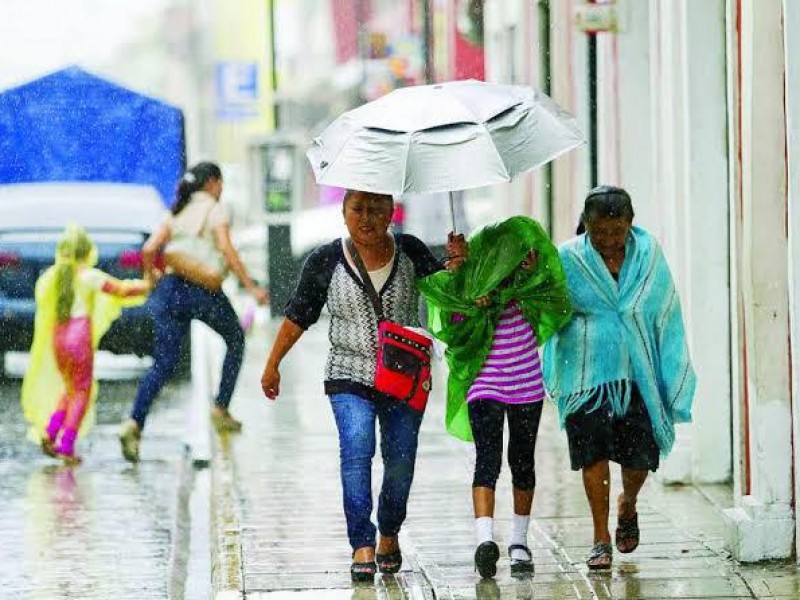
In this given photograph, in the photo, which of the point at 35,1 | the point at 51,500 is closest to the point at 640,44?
the point at 51,500

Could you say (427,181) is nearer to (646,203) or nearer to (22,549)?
(22,549)

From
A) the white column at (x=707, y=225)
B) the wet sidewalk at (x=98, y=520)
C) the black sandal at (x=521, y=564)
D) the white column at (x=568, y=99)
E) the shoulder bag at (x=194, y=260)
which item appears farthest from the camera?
the white column at (x=568, y=99)

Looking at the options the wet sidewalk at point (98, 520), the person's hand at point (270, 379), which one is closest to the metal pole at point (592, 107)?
the wet sidewalk at point (98, 520)

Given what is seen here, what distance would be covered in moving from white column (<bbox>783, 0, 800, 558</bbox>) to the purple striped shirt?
104 centimetres

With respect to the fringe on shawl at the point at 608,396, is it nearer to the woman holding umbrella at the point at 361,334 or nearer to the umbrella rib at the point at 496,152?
the woman holding umbrella at the point at 361,334

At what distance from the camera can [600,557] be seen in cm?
824

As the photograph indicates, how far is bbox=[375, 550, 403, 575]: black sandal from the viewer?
8.35 m

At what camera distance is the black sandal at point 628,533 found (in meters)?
8.42

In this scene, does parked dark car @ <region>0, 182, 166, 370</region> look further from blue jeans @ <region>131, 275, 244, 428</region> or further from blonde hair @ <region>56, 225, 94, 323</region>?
blonde hair @ <region>56, 225, 94, 323</region>

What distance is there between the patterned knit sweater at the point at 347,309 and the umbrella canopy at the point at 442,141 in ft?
1.35

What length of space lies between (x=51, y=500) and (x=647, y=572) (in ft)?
12.7

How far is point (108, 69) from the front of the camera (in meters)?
90.6

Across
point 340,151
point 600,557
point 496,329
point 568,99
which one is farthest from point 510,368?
point 568,99

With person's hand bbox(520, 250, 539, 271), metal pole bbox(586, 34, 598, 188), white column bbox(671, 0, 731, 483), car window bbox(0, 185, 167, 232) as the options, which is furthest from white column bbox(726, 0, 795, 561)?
car window bbox(0, 185, 167, 232)
